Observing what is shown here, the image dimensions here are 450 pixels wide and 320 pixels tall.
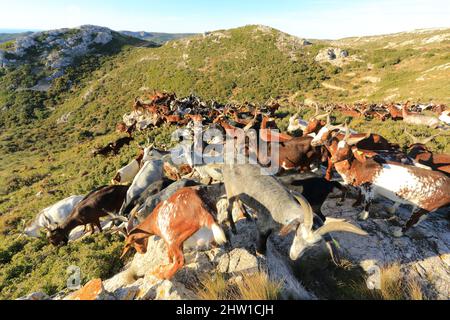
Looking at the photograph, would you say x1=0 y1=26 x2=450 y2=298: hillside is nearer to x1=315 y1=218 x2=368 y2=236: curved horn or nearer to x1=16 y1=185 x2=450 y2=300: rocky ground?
x1=16 y1=185 x2=450 y2=300: rocky ground

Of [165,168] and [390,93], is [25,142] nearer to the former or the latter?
[165,168]

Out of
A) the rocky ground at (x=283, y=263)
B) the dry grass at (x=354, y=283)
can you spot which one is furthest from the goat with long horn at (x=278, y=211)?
the dry grass at (x=354, y=283)

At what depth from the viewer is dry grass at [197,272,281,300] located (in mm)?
4656

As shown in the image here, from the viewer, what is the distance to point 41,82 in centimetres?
6688

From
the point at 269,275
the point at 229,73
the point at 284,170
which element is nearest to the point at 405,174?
the point at 284,170

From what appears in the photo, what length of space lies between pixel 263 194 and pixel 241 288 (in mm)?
1953

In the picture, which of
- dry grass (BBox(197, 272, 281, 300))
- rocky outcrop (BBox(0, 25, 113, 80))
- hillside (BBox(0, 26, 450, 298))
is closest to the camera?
dry grass (BBox(197, 272, 281, 300))

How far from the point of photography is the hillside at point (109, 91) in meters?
10.4

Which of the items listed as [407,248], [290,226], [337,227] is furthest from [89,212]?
Result: [407,248]

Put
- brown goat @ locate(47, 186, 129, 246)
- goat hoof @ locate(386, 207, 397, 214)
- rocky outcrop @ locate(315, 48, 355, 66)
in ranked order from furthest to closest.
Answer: rocky outcrop @ locate(315, 48, 355, 66) < brown goat @ locate(47, 186, 129, 246) < goat hoof @ locate(386, 207, 397, 214)

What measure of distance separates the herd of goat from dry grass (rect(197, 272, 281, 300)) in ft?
2.27

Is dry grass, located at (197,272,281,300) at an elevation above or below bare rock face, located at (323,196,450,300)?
above

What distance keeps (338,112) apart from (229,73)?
37.2 m

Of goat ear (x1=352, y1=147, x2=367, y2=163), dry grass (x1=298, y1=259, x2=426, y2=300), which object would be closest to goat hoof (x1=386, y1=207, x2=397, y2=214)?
goat ear (x1=352, y1=147, x2=367, y2=163)
